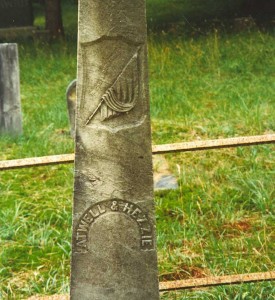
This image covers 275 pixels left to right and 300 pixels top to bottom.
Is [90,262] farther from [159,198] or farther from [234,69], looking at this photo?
[234,69]

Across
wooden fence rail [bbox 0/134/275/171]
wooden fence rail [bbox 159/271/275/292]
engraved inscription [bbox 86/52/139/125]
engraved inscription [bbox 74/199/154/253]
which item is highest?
engraved inscription [bbox 86/52/139/125]

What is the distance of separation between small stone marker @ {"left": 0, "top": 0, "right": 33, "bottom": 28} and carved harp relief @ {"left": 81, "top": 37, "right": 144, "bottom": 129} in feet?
50.6

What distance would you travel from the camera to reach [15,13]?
18.0m

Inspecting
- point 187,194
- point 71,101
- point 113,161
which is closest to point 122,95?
point 113,161

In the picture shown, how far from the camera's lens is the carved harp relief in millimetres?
2635

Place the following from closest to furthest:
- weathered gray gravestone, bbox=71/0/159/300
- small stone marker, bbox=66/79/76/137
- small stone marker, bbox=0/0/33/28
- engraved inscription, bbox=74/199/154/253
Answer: weathered gray gravestone, bbox=71/0/159/300 < engraved inscription, bbox=74/199/154/253 < small stone marker, bbox=66/79/76/137 < small stone marker, bbox=0/0/33/28

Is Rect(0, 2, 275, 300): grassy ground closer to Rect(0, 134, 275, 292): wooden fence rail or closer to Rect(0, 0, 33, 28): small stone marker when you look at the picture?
Rect(0, 134, 275, 292): wooden fence rail

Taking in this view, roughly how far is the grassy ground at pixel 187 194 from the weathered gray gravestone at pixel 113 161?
76 centimetres

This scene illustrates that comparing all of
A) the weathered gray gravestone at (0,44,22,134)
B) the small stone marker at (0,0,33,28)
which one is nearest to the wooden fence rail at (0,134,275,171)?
the weathered gray gravestone at (0,44,22,134)

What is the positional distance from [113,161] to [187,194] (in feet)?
7.59

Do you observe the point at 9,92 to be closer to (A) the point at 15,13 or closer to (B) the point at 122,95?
(B) the point at 122,95

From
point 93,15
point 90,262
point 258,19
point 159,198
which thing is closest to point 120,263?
point 90,262

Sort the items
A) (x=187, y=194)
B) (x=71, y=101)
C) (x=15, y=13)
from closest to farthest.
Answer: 1. (x=187, y=194)
2. (x=71, y=101)
3. (x=15, y=13)

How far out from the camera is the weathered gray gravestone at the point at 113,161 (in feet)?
8.60
